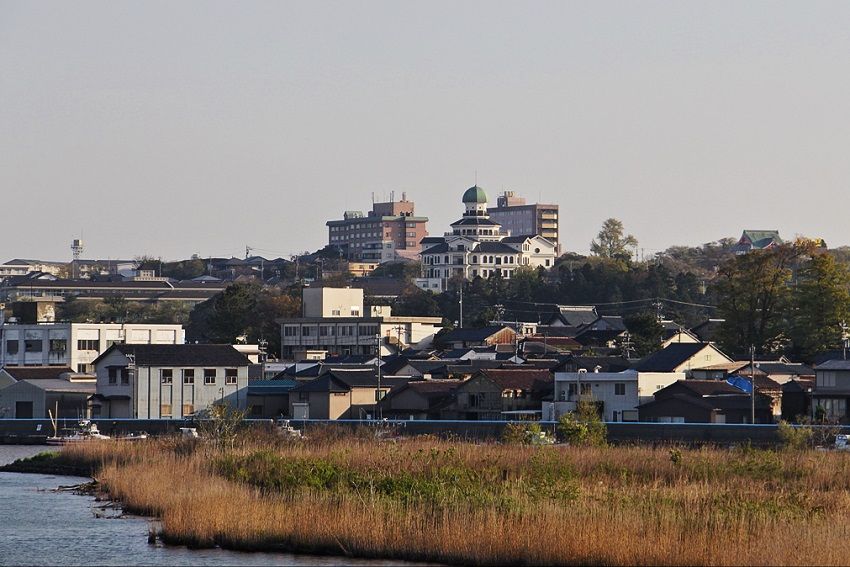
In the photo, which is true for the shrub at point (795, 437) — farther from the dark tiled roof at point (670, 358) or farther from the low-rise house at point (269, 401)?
the low-rise house at point (269, 401)

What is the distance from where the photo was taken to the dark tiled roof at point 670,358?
5238 centimetres

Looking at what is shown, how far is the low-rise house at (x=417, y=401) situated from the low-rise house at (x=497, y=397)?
37 cm

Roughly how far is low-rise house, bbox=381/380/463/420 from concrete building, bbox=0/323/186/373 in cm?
1920

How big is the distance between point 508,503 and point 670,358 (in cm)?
3172

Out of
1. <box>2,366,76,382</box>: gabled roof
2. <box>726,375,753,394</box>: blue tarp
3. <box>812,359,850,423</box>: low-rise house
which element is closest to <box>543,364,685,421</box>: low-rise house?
<box>726,375,753,394</box>: blue tarp

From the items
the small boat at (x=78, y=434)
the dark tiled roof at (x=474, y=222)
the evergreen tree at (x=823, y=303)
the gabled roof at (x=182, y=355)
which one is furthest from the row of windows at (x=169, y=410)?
the dark tiled roof at (x=474, y=222)

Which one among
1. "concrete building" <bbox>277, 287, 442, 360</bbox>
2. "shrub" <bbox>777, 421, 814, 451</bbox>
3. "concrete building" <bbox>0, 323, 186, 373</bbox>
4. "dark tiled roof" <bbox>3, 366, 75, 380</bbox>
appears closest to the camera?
"shrub" <bbox>777, 421, 814, 451</bbox>

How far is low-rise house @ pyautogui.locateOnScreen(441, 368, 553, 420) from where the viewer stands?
52.3 m

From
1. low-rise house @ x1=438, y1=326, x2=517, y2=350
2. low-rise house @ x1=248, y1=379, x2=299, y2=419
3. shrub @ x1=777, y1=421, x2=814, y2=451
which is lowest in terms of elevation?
shrub @ x1=777, y1=421, x2=814, y2=451

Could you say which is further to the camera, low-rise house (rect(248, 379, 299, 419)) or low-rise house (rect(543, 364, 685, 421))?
low-rise house (rect(248, 379, 299, 419))

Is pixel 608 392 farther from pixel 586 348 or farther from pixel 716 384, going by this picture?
pixel 586 348

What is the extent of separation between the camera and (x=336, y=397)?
54188 mm

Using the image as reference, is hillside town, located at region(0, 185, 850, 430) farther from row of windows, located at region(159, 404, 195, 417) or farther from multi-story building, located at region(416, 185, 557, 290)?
multi-story building, located at region(416, 185, 557, 290)

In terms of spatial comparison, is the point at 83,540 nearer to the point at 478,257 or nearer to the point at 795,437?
the point at 795,437
